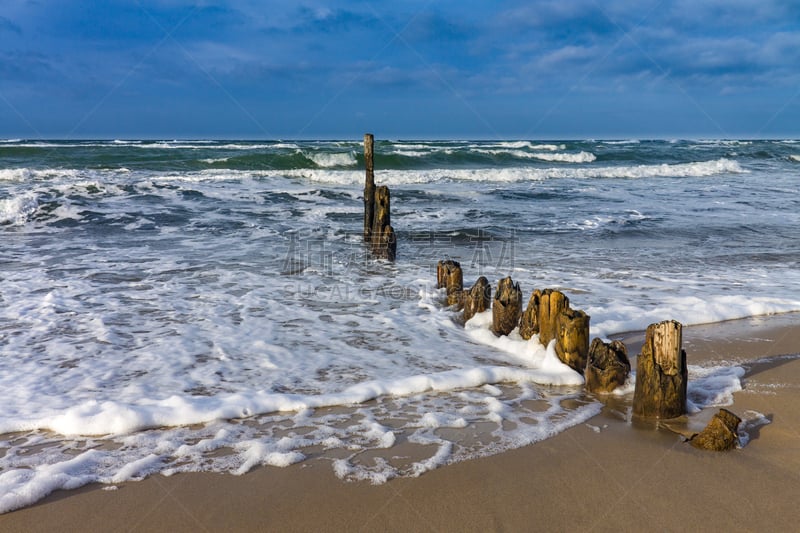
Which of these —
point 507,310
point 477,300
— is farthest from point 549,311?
point 477,300

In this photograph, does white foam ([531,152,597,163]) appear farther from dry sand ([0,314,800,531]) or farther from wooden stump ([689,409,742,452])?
dry sand ([0,314,800,531])

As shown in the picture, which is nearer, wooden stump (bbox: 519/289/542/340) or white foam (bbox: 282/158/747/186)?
wooden stump (bbox: 519/289/542/340)

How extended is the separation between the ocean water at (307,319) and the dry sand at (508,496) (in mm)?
148

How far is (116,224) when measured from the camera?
12.8 m

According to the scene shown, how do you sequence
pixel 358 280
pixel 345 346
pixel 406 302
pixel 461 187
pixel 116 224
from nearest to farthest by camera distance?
pixel 345 346 → pixel 406 302 → pixel 358 280 → pixel 116 224 → pixel 461 187

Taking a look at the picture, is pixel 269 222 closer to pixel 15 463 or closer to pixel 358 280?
pixel 358 280

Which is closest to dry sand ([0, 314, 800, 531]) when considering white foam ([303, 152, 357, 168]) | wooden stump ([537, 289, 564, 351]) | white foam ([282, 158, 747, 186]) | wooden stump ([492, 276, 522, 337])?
wooden stump ([537, 289, 564, 351])

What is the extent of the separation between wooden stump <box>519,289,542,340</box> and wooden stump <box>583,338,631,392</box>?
2.80ft

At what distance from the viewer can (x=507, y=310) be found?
5375mm

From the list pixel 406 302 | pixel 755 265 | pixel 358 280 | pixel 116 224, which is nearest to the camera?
pixel 406 302

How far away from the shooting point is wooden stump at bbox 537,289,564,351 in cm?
473

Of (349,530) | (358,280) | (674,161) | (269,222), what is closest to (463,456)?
(349,530)

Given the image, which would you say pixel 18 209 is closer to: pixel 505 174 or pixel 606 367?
pixel 606 367

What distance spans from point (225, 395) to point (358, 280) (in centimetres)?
407
